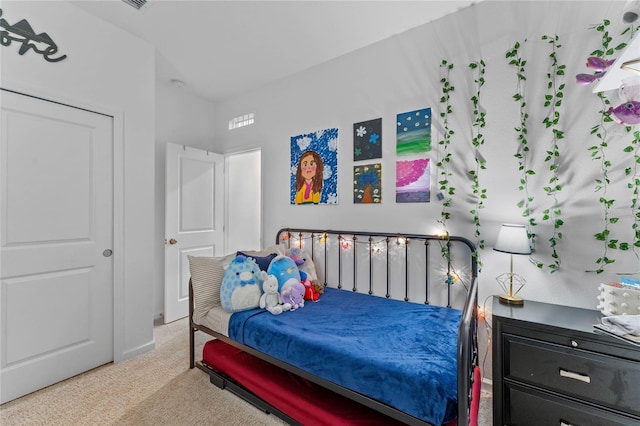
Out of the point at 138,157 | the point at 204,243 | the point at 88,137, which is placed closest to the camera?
the point at 88,137

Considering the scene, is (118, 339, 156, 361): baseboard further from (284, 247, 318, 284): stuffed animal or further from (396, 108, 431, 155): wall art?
(396, 108, 431, 155): wall art

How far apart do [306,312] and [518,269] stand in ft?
4.91

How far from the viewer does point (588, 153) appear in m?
1.73

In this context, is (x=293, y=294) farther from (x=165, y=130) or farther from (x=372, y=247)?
(x=165, y=130)

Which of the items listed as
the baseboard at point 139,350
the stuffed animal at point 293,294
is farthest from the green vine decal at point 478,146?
the baseboard at point 139,350

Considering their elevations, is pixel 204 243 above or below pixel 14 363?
above

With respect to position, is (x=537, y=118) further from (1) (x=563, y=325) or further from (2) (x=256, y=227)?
(2) (x=256, y=227)

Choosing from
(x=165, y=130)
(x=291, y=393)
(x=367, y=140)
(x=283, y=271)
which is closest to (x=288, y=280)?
(x=283, y=271)

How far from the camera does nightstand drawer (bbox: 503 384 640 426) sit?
4.40 feet

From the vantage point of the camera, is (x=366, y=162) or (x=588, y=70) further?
(x=366, y=162)

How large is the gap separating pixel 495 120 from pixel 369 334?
171cm

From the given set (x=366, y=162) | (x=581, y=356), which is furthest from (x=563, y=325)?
(x=366, y=162)

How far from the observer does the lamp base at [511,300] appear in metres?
1.78

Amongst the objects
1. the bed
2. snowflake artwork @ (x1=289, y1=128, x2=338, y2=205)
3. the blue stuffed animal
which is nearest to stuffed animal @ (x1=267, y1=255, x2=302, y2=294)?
the blue stuffed animal
